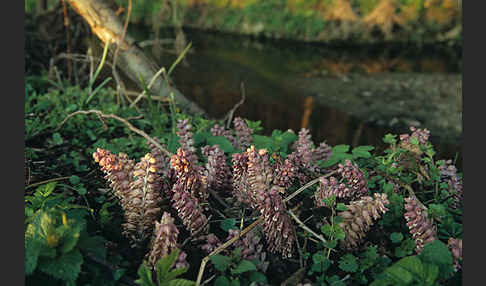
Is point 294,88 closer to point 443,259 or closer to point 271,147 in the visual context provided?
point 271,147

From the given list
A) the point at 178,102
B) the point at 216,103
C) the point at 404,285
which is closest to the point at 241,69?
the point at 216,103

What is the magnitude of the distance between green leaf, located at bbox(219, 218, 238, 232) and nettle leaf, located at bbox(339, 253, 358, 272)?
36 cm

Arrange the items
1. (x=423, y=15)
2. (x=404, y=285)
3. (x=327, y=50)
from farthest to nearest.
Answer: (x=423, y=15), (x=327, y=50), (x=404, y=285)

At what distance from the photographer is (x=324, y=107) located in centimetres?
607

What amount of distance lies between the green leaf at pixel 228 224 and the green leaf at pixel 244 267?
219 mm

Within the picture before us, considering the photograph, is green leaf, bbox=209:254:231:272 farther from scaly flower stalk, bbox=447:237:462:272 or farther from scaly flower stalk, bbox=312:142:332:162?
scaly flower stalk, bbox=312:142:332:162

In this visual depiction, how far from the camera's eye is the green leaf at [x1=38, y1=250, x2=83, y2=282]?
3.66 feet

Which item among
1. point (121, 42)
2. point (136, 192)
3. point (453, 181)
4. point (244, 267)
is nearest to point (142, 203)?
point (136, 192)

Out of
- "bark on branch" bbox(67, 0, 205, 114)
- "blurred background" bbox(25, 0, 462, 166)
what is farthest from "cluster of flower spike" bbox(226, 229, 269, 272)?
"blurred background" bbox(25, 0, 462, 166)

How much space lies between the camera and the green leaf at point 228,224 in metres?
1.44

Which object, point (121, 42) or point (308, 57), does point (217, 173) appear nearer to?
point (121, 42)

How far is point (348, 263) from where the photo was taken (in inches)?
52.5

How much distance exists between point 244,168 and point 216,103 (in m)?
4.41

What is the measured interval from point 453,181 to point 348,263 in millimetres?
647
